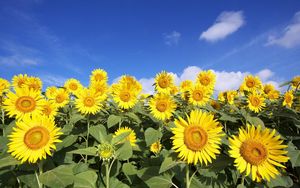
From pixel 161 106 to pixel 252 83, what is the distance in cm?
322

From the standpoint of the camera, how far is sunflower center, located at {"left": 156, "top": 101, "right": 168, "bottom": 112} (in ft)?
16.8

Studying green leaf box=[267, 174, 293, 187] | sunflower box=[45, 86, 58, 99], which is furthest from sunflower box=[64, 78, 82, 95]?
green leaf box=[267, 174, 293, 187]

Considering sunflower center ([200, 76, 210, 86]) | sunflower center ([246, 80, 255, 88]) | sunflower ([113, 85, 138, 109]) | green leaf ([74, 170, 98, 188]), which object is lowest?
green leaf ([74, 170, 98, 188])

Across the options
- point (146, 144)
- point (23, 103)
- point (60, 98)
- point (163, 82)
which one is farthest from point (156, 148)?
point (60, 98)

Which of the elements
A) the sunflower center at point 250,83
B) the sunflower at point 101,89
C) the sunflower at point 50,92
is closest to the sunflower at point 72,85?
the sunflower at point 50,92

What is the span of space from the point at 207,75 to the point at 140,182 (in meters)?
3.23

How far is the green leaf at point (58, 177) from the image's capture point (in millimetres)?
3311

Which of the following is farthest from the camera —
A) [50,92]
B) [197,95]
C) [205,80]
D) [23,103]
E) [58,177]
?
[50,92]

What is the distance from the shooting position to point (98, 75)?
8.09 m

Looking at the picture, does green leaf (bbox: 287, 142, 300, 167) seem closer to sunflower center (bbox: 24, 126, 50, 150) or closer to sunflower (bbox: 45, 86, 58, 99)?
sunflower center (bbox: 24, 126, 50, 150)

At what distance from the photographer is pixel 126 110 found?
551 cm

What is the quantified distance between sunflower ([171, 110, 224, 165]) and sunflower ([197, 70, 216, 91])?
329 cm

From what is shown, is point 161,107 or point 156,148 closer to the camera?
point 156,148

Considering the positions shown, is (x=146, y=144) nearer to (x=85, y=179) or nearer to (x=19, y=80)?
(x=85, y=179)
